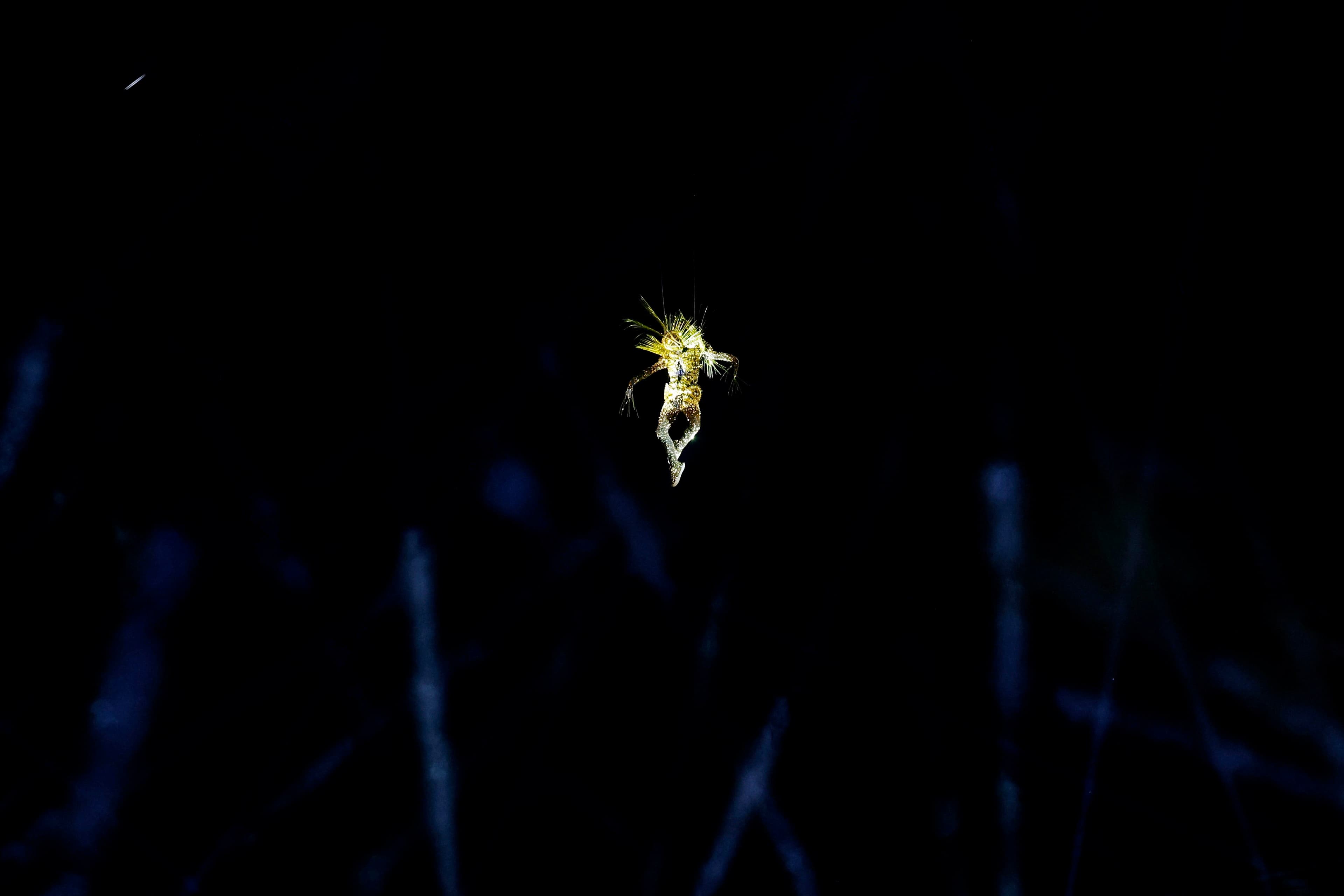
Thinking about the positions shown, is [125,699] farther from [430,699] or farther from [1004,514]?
[1004,514]

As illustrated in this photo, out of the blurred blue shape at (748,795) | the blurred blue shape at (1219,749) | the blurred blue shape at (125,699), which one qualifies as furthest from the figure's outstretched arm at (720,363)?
the blurred blue shape at (125,699)

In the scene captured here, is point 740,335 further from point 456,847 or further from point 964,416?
point 456,847

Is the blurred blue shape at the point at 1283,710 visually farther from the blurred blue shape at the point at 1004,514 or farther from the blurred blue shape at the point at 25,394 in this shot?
the blurred blue shape at the point at 25,394

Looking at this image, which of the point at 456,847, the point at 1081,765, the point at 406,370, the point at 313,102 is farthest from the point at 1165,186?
the point at 456,847

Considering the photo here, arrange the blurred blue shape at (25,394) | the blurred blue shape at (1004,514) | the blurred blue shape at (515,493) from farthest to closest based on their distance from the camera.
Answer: the blurred blue shape at (515,493) → the blurred blue shape at (1004,514) → the blurred blue shape at (25,394)

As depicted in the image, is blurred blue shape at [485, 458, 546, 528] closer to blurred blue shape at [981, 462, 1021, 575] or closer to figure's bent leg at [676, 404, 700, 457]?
figure's bent leg at [676, 404, 700, 457]

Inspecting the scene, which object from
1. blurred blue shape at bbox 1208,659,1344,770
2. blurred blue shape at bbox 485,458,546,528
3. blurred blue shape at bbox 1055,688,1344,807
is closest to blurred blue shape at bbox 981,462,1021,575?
blurred blue shape at bbox 1055,688,1344,807

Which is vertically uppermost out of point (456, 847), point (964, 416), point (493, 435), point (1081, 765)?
point (964, 416)
